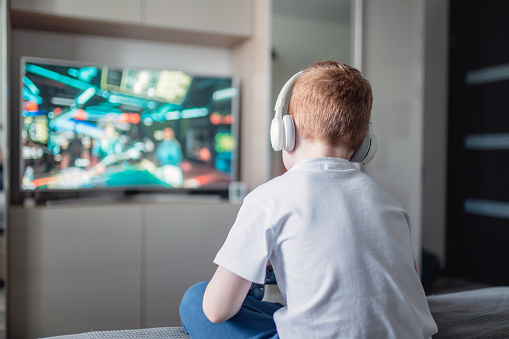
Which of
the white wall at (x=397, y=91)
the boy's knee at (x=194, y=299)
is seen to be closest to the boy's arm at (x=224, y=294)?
the boy's knee at (x=194, y=299)

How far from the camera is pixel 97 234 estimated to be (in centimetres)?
258

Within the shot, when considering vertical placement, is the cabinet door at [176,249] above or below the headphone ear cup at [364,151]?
below

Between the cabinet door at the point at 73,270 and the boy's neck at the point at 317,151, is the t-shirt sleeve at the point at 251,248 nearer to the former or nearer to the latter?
the boy's neck at the point at 317,151

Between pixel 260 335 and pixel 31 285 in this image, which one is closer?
pixel 260 335

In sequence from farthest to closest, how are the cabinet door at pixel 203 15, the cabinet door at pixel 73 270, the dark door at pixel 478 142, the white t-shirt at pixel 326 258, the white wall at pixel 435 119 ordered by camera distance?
1. the white wall at pixel 435 119
2. the dark door at pixel 478 142
3. the cabinet door at pixel 203 15
4. the cabinet door at pixel 73 270
5. the white t-shirt at pixel 326 258

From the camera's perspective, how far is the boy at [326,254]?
33.9 inches

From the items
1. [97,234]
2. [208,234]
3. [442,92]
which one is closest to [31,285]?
[97,234]

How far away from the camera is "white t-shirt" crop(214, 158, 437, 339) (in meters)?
0.86

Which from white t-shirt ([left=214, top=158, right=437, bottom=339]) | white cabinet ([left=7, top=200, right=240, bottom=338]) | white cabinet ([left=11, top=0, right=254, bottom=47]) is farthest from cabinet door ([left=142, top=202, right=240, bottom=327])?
white t-shirt ([left=214, top=158, right=437, bottom=339])

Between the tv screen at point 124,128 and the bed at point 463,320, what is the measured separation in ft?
5.73

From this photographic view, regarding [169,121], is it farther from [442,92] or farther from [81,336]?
[442,92]

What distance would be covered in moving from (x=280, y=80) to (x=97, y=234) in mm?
1372

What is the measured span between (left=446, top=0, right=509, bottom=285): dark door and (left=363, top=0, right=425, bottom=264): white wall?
730 mm

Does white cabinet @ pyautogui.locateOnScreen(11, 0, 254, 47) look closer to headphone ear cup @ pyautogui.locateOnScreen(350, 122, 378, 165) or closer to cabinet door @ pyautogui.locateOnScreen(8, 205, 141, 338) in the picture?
cabinet door @ pyautogui.locateOnScreen(8, 205, 141, 338)
